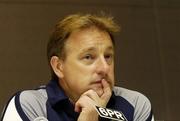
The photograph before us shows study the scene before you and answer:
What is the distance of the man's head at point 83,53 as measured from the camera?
1.44 m

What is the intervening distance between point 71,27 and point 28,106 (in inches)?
12.9

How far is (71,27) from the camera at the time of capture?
1.49m

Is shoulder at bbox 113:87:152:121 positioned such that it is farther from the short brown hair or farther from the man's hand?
the short brown hair

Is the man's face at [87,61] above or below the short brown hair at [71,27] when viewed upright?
below

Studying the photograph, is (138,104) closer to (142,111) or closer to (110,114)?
(142,111)

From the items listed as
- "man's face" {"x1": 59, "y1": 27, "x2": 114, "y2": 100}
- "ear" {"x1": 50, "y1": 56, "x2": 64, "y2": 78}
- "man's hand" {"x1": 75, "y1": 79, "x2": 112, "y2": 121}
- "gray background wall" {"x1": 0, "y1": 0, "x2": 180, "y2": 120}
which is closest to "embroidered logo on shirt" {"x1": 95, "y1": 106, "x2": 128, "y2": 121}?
"man's hand" {"x1": 75, "y1": 79, "x2": 112, "y2": 121}

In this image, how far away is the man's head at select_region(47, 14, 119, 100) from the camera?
1444 mm

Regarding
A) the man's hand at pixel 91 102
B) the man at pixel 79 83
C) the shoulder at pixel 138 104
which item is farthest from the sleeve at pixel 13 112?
the shoulder at pixel 138 104

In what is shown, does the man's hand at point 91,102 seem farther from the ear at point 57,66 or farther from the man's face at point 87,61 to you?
the ear at point 57,66

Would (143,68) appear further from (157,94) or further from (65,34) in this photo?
(65,34)

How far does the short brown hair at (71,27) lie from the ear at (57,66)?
2 cm

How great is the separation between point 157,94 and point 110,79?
1.25 m

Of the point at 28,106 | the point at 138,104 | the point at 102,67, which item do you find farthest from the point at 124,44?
the point at 28,106

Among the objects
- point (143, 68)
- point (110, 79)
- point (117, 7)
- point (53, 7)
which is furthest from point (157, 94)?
point (110, 79)
